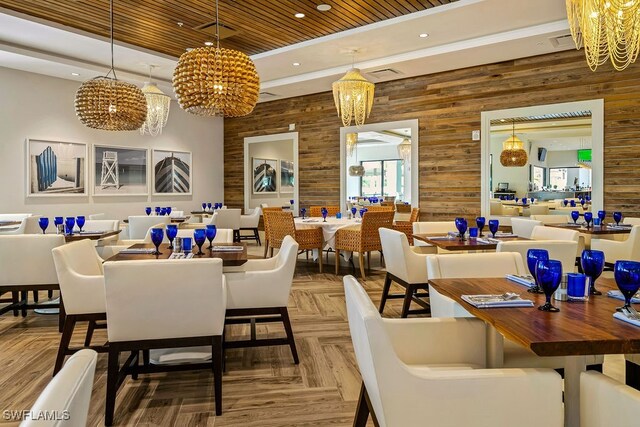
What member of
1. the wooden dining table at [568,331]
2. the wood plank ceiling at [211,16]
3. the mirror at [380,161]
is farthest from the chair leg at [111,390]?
the mirror at [380,161]

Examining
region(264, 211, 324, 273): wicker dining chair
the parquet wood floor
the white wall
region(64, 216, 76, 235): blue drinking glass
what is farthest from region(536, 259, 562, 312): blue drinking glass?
the white wall

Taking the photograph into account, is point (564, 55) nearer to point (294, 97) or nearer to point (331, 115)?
point (331, 115)

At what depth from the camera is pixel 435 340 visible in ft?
5.64

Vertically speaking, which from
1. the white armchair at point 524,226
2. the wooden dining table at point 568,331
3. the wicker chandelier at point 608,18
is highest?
the wicker chandelier at point 608,18

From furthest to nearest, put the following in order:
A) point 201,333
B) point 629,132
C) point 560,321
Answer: point 629,132, point 201,333, point 560,321

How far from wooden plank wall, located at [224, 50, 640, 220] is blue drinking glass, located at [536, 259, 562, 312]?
17.5 ft

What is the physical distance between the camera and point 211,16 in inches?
216

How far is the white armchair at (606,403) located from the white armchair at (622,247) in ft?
11.9

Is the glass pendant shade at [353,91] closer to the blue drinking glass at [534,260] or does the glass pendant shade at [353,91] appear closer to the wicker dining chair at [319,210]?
the wicker dining chair at [319,210]

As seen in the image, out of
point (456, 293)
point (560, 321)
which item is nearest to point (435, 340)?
point (456, 293)

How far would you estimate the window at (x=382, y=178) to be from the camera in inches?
371

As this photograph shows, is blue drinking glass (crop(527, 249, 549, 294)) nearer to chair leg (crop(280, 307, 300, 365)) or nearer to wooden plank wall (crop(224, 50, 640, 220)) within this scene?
chair leg (crop(280, 307, 300, 365))

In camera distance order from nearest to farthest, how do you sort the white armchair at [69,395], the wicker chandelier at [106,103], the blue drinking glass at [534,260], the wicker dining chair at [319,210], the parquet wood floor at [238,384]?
the white armchair at [69,395], the blue drinking glass at [534,260], the parquet wood floor at [238,384], the wicker chandelier at [106,103], the wicker dining chair at [319,210]

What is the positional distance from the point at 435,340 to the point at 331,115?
7.45m
